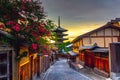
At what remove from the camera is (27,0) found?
12.3m

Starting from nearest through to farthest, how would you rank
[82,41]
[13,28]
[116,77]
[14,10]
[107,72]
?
[13,28] → [14,10] → [116,77] → [107,72] → [82,41]

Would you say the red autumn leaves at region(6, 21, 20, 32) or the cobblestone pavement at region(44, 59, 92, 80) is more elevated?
the red autumn leaves at region(6, 21, 20, 32)

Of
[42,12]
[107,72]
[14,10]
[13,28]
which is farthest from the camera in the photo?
[107,72]

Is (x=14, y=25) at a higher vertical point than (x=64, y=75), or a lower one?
higher

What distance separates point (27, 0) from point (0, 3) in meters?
1.51

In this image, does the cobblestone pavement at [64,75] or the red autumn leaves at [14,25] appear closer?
the red autumn leaves at [14,25]

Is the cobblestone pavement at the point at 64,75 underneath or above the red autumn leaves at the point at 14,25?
underneath

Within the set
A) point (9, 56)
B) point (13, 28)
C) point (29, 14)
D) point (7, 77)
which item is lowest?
point (7, 77)

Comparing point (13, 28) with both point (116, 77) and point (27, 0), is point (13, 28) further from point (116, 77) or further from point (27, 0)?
point (116, 77)

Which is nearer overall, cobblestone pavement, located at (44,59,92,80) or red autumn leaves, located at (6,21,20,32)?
red autumn leaves, located at (6,21,20,32)

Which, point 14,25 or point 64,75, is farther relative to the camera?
point 64,75

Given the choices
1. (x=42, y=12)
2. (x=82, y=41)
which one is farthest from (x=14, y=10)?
(x=82, y=41)

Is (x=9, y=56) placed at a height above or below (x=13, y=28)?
below

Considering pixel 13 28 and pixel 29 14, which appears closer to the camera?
pixel 13 28
